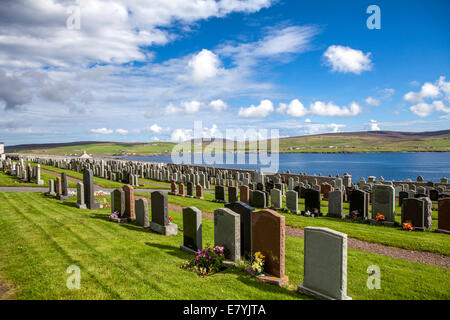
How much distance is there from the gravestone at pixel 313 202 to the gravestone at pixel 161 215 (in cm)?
813

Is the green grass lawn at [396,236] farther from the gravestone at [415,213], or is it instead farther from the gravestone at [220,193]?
the gravestone at [220,193]

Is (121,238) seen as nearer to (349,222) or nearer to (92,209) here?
(92,209)

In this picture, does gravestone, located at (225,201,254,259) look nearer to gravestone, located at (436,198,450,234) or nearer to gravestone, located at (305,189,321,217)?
gravestone, located at (305,189,321,217)

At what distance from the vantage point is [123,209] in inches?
473

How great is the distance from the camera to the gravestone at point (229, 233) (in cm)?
725

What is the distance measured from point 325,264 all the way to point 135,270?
14.1 feet

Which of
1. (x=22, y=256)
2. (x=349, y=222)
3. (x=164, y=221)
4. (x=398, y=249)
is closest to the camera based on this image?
(x=22, y=256)

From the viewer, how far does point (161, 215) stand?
1027 cm

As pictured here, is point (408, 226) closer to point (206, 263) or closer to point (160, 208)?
point (206, 263)

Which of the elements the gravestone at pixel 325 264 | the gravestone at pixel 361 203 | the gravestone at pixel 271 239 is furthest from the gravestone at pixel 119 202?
the gravestone at pixel 361 203

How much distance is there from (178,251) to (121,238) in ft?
7.28

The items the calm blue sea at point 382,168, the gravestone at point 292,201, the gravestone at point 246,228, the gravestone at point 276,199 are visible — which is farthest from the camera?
the calm blue sea at point 382,168

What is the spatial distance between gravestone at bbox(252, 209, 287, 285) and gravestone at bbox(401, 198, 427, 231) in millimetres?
8367
